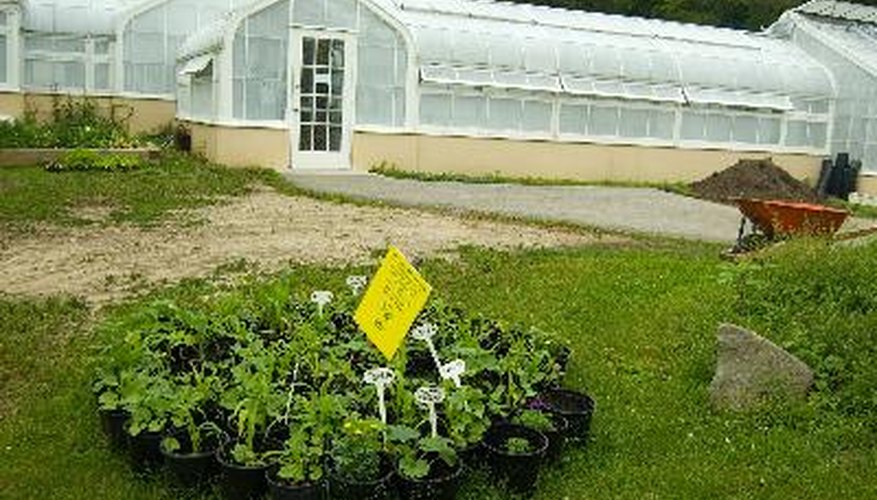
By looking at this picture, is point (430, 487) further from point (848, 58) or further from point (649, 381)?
point (848, 58)

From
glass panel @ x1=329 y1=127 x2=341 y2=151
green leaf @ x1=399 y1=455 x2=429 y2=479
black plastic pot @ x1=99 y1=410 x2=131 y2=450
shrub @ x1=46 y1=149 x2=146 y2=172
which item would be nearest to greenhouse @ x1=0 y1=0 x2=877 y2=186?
glass panel @ x1=329 y1=127 x2=341 y2=151

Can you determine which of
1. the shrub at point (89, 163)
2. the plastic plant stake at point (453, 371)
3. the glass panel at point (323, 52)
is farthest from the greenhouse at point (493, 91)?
the plastic plant stake at point (453, 371)

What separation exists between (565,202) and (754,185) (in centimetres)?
655

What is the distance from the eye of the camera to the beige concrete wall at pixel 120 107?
22469 millimetres

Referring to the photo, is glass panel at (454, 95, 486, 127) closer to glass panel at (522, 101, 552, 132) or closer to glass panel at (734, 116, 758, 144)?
glass panel at (522, 101, 552, 132)

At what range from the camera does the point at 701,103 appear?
2338 cm

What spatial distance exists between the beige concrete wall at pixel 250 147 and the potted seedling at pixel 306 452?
48.5 feet

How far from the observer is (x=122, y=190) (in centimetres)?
1427

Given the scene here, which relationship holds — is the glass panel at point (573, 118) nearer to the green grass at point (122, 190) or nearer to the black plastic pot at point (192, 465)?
the green grass at point (122, 190)

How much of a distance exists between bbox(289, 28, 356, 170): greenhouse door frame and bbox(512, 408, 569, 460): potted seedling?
14921mm

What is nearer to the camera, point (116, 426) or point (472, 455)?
point (472, 455)

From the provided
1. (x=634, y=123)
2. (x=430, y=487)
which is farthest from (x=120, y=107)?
(x=430, y=487)

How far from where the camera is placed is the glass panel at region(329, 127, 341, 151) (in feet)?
64.2

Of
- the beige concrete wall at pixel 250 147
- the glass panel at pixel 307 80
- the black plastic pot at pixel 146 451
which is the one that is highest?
the glass panel at pixel 307 80
